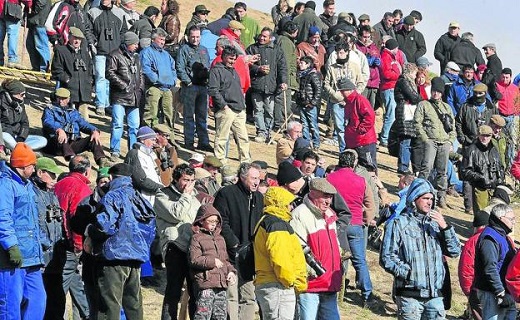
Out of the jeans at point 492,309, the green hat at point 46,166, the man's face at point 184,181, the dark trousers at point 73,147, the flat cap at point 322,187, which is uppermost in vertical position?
the flat cap at point 322,187

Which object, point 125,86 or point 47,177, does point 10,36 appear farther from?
point 47,177

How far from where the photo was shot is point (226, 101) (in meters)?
19.2

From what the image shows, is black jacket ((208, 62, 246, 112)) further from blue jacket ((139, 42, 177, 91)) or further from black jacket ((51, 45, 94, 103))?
black jacket ((51, 45, 94, 103))

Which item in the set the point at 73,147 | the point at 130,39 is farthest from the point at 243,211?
the point at 130,39

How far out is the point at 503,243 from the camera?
12625 millimetres

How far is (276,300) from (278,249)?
57 centimetres

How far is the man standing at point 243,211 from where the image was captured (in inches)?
A: 504

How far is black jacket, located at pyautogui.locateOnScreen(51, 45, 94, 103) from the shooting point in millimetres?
18938

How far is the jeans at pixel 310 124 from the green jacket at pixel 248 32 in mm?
3370

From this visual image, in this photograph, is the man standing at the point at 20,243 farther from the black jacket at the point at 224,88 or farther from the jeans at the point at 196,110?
the jeans at the point at 196,110

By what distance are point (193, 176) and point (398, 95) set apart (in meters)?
8.49

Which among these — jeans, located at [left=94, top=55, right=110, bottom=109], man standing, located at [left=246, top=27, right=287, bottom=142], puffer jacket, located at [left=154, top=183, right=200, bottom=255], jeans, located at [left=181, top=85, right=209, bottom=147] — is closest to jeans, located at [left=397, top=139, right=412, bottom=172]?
man standing, located at [left=246, top=27, right=287, bottom=142]

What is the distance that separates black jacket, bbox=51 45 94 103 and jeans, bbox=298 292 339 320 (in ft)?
26.2

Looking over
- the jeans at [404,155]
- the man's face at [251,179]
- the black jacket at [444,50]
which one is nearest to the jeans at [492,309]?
the man's face at [251,179]
